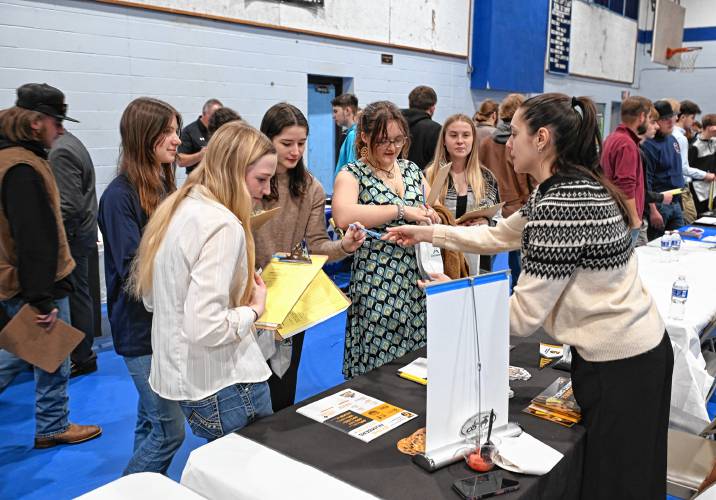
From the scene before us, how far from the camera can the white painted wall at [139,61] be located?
426 cm

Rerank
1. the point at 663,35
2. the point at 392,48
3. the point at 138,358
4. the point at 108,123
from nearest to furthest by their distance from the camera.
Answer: the point at 138,358 → the point at 108,123 → the point at 392,48 → the point at 663,35

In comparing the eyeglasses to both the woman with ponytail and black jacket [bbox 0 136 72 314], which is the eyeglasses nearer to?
the woman with ponytail

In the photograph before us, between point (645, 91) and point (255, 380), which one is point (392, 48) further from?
point (645, 91)

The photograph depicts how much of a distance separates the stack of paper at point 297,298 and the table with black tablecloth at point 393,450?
0.74 ft

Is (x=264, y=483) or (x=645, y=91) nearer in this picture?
(x=264, y=483)

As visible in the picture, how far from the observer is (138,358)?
194 centimetres

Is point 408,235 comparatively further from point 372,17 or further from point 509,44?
point 509,44

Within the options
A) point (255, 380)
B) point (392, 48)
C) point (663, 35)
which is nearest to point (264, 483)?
point (255, 380)

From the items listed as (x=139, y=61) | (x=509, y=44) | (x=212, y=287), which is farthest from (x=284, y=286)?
(x=509, y=44)

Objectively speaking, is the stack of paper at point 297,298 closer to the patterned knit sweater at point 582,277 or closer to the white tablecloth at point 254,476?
the white tablecloth at point 254,476

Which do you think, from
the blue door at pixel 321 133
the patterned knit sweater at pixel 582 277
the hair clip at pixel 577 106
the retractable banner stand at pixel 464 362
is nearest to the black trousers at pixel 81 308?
the retractable banner stand at pixel 464 362

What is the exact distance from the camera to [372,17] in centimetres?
719

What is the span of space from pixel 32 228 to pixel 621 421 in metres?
2.11

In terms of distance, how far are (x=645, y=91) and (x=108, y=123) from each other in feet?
46.6
